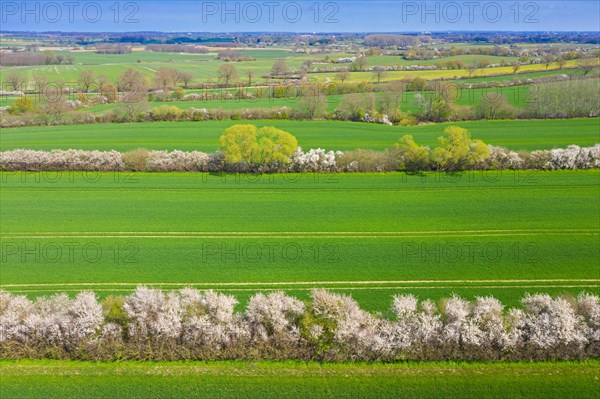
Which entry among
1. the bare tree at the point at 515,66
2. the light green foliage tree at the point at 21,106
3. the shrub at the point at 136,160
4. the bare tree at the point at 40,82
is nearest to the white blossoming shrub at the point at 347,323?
the shrub at the point at 136,160

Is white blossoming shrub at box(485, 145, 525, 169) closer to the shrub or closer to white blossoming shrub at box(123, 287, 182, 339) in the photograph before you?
the shrub

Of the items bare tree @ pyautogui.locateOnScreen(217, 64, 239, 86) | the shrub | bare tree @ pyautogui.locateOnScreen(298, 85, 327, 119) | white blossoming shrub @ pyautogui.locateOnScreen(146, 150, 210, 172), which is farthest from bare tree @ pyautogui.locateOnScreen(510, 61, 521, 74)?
the shrub

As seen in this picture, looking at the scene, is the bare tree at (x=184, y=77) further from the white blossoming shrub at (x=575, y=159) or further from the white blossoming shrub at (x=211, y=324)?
the white blossoming shrub at (x=211, y=324)

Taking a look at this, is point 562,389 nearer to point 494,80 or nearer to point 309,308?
point 309,308

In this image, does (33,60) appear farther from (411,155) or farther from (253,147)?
(411,155)

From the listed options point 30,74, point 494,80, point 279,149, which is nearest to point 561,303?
point 279,149
